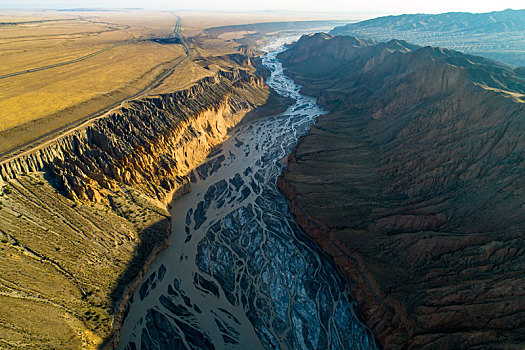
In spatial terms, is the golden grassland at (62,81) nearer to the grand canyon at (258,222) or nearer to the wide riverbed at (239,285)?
the grand canyon at (258,222)

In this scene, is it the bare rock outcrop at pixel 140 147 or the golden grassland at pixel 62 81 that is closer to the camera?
the bare rock outcrop at pixel 140 147

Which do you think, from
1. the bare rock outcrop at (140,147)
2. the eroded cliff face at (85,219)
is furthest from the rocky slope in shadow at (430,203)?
the eroded cliff face at (85,219)

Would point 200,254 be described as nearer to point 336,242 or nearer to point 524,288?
point 336,242

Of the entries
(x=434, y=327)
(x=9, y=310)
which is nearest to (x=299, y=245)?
(x=434, y=327)

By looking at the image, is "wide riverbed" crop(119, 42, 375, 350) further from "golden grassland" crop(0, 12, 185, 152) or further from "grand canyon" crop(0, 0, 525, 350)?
"golden grassland" crop(0, 12, 185, 152)

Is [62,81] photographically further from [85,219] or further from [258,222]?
[258,222]

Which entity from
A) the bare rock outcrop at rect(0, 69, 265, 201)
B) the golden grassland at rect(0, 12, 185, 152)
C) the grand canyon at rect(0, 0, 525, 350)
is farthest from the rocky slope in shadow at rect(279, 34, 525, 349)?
the golden grassland at rect(0, 12, 185, 152)

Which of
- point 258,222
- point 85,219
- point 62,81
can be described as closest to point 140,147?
point 85,219
